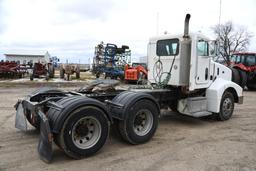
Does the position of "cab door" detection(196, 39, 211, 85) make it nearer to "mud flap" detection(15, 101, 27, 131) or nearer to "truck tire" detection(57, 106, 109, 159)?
"truck tire" detection(57, 106, 109, 159)

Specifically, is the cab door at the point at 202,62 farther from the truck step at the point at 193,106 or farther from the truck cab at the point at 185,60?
the truck step at the point at 193,106

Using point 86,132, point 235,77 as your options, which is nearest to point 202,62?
A: point 235,77

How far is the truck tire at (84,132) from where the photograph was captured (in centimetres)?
404

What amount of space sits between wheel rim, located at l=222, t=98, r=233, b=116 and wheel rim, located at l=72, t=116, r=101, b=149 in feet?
13.7

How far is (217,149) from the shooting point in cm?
479

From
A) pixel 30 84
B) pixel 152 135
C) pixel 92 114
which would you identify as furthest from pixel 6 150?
pixel 30 84

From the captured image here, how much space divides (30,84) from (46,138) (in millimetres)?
14027

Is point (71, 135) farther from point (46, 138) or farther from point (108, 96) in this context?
point (108, 96)

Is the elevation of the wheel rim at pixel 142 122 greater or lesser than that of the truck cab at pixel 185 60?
lesser

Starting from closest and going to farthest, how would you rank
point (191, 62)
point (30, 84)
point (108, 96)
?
point (108, 96) < point (191, 62) < point (30, 84)

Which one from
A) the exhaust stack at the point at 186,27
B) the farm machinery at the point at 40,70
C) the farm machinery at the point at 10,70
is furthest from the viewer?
the farm machinery at the point at 40,70

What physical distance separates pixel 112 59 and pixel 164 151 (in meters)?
17.4

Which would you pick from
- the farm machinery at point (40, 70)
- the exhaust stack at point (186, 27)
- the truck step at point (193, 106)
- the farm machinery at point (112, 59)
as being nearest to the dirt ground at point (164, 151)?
the truck step at point (193, 106)

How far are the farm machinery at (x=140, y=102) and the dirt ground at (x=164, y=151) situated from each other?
0.23 meters
